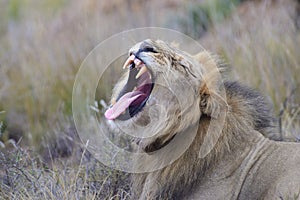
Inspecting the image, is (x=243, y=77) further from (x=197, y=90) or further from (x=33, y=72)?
(x=197, y=90)

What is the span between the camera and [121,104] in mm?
3789

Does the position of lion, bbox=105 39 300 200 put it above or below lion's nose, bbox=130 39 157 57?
below

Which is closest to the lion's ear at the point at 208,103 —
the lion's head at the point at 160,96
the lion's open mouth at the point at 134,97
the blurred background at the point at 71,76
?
the lion's head at the point at 160,96

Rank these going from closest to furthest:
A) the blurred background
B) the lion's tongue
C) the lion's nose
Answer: the lion's nose < the lion's tongue < the blurred background

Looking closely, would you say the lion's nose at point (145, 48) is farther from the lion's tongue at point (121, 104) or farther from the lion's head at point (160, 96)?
the lion's tongue at point (121, 104)

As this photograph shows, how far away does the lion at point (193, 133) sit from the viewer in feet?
12.0

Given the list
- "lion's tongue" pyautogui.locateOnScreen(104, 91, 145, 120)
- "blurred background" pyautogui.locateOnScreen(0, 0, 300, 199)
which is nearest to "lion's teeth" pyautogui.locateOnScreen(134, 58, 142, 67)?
"lion's tongue" pyautogui.locateOnScreen(104, 91, 145, 120)

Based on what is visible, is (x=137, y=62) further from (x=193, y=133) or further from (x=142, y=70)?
(x=193, y=133)

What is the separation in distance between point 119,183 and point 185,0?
7.31 m

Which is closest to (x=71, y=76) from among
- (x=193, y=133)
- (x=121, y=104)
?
(x=121, y=104)

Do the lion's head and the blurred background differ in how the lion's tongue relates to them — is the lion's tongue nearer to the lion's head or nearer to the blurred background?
the lion's head

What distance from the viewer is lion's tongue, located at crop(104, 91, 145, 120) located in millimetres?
3760

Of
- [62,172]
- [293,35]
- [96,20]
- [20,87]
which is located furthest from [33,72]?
[62,172]

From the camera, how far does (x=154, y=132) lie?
147 inches
